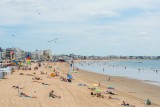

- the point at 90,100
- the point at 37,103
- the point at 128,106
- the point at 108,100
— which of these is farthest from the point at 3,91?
the point at 128,106

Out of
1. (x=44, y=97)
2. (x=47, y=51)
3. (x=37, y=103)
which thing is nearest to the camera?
(x=37, y=103)

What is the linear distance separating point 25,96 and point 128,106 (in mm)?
6213

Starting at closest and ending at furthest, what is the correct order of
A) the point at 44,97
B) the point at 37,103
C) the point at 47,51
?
the point at 37,103
the point at 44,97
the point at 47,51

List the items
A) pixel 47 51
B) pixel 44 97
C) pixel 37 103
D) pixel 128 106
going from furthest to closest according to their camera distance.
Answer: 1. pixel 47 51
2. pixel 44 97
3. pixel 128 106
4. pixel 37 103

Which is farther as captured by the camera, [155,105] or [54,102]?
[155,105]

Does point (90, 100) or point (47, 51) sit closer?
point (90, 100)

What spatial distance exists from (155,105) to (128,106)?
2660 mm

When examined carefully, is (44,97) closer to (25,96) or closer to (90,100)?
(25,96)

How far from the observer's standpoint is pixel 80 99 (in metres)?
18.3

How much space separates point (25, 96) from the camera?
17406 mm

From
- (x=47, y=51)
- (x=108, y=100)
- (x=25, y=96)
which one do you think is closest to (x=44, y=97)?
(x=25, y=96)

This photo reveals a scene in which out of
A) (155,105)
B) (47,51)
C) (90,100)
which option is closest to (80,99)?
(90,100)

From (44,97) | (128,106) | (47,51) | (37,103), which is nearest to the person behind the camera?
(37,103)

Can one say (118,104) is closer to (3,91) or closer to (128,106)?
(128,106)
